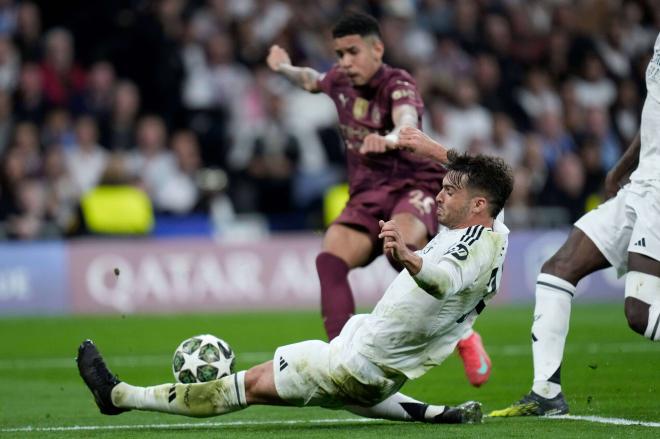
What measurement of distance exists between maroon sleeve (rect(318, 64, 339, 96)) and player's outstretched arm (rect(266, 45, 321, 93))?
0.09 meters

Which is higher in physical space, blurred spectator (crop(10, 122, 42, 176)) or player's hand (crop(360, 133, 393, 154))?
blurred spectator (crop(10, 122, 42, 176))

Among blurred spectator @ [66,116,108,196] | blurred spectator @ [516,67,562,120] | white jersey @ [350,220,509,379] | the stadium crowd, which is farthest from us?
blurred spectator @ [516,67,562,120]

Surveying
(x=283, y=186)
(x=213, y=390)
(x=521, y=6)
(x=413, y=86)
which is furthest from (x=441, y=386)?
(x=521, y=6)

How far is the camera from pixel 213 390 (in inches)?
267

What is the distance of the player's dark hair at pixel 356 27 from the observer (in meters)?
8.74

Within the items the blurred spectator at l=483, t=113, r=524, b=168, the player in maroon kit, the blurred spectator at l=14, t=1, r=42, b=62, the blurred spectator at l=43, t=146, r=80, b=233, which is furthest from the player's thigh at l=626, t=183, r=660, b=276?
the blurred spectator at l=14, t=1, r=42, b=62

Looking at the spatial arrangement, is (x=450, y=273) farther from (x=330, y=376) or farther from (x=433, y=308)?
(x=330, y=376)

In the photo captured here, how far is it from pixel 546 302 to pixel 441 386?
2089 millimetres

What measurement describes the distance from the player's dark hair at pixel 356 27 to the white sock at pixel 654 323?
2887 millimetres

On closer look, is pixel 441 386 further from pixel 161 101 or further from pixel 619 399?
pixel 161 101

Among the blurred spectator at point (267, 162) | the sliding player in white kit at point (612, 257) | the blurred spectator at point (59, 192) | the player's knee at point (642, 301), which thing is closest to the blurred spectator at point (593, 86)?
the blurred spectator at point (267, 162)

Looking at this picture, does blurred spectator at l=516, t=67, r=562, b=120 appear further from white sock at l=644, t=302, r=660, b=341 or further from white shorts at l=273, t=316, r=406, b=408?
white shorts at l=273, t=316, r=406, b=408

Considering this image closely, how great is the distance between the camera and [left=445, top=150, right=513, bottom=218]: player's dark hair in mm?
6574

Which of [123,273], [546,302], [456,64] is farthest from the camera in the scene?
[456,64]
